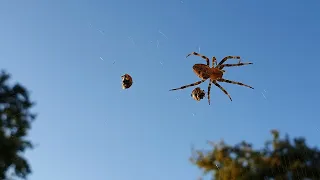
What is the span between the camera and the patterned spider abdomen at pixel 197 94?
29.0ft

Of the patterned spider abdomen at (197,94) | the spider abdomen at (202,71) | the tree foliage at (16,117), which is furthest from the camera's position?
the tree foliage at (16,117)

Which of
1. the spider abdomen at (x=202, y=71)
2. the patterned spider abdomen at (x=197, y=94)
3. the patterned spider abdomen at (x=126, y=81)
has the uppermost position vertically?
the spider abdomen at (x=202, y=71)

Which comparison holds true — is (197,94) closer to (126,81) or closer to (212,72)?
(212,72)

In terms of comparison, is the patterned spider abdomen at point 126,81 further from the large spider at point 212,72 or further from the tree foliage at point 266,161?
the tree foliage at point 266,161

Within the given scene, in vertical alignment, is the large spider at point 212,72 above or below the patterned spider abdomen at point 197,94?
above

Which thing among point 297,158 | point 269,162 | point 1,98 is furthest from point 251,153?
point 1,98

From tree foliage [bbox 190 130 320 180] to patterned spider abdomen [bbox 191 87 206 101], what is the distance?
22.9 ft

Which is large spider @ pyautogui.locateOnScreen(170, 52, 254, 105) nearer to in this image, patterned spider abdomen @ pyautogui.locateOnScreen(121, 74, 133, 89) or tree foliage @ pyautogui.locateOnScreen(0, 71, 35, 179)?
patterned spider abdomen @ pyautogui.locateOnScreen(121, 74, 133, 89)

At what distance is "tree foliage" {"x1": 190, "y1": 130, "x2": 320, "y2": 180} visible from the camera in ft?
46.6

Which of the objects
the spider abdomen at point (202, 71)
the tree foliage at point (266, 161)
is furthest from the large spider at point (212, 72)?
the tree foliage at point (266, 161)

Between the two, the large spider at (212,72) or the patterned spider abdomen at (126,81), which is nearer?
the patterned spider abdomen at (126,81)

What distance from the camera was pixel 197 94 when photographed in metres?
8.90

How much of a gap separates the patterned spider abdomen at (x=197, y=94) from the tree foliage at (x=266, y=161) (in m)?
6.99

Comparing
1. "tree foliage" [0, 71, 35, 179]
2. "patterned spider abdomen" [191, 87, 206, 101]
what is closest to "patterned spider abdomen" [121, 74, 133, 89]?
"patterned spider abdomen" [191, 87, 206, 101]
